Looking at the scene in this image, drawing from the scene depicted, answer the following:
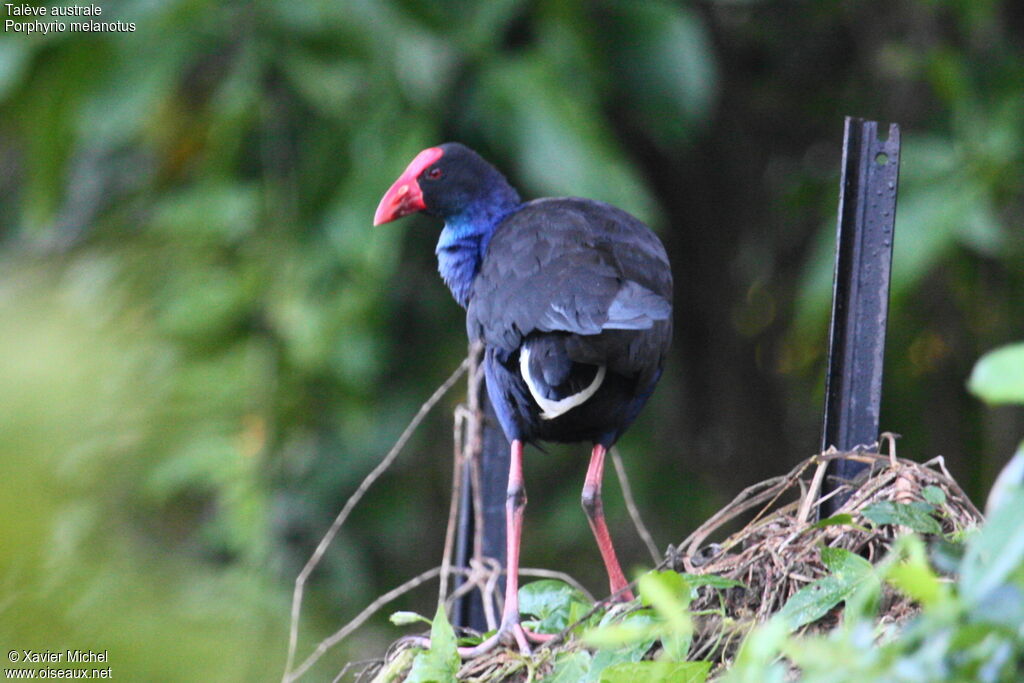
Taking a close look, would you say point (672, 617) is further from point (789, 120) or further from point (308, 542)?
point (789, 120)

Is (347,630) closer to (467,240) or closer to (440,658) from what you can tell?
(440,658)

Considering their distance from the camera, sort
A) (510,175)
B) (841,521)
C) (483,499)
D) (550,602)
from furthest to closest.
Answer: (510,175), (483,499), (550,602), (841,521)

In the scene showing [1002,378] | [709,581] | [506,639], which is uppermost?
[1002,378]

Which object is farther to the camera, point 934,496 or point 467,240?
point 467,240

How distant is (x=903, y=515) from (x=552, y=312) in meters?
0.61

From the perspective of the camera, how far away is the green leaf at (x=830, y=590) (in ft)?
4.45

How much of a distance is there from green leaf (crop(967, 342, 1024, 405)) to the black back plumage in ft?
3.06

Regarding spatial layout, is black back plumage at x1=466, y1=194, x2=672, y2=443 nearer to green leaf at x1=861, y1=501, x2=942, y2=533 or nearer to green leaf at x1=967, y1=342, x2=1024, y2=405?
green leaf at x1=861, y1=501, x2=942, y2=533

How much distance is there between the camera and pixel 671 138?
14.1ft

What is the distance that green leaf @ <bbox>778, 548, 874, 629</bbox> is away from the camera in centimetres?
136

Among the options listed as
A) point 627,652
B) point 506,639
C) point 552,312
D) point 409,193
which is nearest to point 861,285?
point 552,312

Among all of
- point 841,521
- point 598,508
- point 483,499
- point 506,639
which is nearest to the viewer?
point 841,521

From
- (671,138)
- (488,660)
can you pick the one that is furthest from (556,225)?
(671,138)

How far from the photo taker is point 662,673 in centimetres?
135
